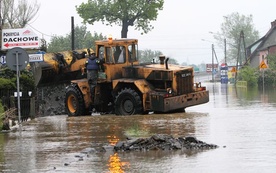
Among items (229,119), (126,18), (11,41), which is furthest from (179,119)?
(126,18)

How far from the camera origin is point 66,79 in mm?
30734

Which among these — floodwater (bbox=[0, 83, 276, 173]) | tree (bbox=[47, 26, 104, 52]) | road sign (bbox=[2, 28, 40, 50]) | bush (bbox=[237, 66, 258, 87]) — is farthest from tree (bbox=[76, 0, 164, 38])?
floodwater (bbox=[0, 83, 276, 173])

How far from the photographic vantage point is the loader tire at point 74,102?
27.6 m

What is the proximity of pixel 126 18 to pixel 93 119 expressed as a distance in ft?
218

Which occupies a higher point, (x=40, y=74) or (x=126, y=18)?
(x=126, y=18)

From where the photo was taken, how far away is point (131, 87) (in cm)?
2620

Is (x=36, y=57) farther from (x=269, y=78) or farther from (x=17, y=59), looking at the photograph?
(x=269, y=78)

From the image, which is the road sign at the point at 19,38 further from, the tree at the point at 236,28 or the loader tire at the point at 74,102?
the tree at the point at 236,28

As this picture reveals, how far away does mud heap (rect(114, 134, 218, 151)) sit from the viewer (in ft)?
46.5

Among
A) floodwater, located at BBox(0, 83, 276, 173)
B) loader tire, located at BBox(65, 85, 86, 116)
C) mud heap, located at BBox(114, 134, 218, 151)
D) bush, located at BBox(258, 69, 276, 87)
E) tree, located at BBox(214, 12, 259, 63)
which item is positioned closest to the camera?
floodwater, located at BBox(0, 83, 276, 173)

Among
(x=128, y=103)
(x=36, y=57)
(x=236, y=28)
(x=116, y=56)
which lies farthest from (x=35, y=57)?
(x=236, y=28)

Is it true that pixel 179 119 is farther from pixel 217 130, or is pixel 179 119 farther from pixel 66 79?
pixel 66 79

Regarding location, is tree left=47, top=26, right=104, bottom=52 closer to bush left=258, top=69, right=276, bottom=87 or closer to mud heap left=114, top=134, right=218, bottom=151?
bush left=258, top=69, right=276, bottom=87

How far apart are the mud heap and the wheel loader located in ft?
33.7
